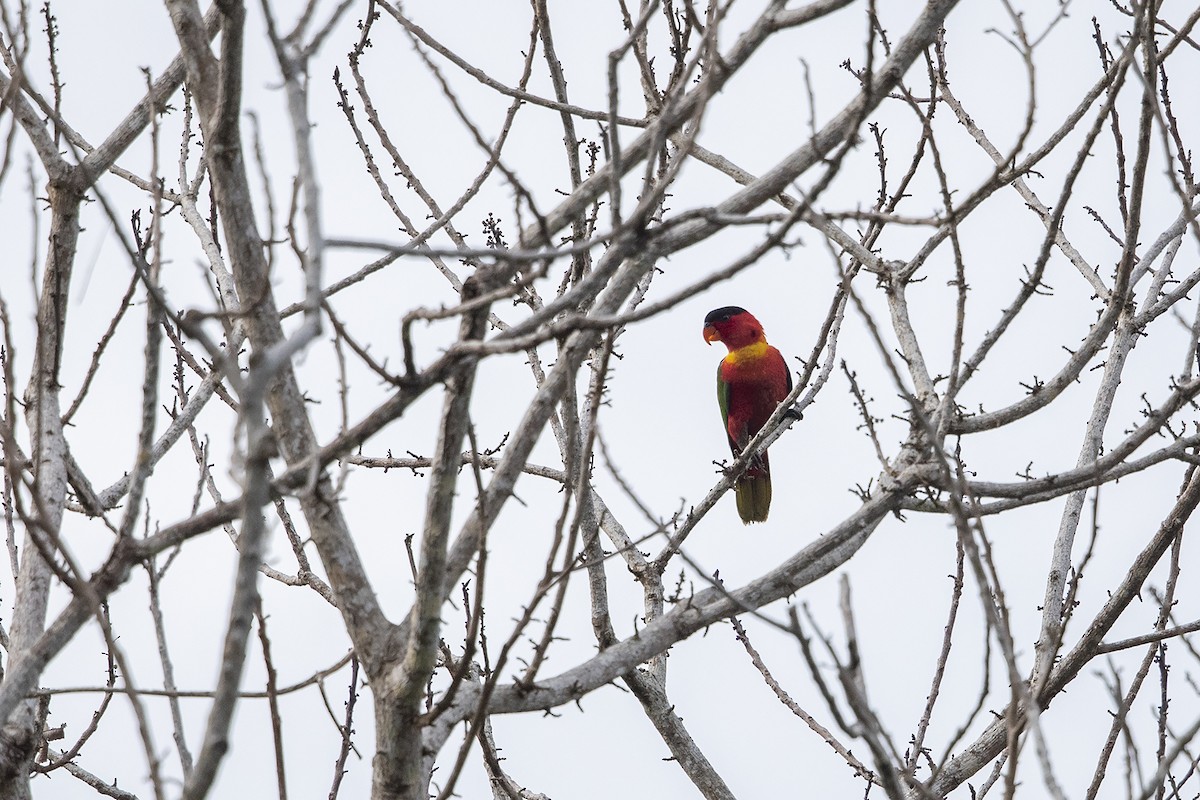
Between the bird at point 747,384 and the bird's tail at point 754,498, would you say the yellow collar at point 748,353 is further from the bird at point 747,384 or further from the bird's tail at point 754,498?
the bird's tail at point 754,498

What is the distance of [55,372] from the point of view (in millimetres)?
2875

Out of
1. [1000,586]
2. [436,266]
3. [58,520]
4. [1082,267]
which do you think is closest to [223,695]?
[1000,586]

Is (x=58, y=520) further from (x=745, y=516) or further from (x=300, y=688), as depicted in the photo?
(x=745, y=516)

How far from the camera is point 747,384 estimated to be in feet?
26.8

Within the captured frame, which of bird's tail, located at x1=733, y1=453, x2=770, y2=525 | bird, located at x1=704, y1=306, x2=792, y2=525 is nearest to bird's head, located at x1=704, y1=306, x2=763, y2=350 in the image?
bird, located at x1=704, y1=306, x2=792, y2=525

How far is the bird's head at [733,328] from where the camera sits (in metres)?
8.40

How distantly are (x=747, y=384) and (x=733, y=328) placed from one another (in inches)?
18.8

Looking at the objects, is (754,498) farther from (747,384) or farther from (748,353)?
(748,353)

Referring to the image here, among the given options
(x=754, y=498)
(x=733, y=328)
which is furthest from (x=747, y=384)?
(x=754, y=498)

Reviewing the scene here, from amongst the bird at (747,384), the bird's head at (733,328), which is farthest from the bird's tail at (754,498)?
the bird's head at (733,328)

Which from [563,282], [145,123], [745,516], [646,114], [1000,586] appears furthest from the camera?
[745,516]

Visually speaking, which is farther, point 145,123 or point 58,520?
point 145,123

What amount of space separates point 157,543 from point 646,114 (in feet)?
7.89

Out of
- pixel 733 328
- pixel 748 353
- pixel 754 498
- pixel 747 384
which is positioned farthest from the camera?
pixel 733 328
